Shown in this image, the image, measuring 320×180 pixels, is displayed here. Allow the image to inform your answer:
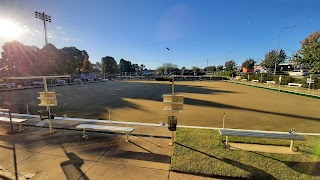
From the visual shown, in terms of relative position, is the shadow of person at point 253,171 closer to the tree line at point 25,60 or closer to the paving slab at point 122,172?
the paving slab at point 122,172

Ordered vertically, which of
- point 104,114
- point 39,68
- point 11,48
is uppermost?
point 11,48

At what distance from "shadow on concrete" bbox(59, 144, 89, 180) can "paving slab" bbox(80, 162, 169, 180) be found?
0.59 feet

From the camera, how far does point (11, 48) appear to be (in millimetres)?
34719

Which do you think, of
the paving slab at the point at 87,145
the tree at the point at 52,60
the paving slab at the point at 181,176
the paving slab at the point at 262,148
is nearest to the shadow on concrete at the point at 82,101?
the paving slab at the point at 87,145

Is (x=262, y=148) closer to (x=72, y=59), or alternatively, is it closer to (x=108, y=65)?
(x=72, y=59)

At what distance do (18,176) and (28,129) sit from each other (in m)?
3.41

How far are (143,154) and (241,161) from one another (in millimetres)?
2384

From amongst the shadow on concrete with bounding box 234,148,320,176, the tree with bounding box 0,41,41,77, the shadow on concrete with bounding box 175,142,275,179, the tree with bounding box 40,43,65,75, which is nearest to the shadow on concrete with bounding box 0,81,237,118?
Result: the shadow on concrete with bounding box 175,142,275,179

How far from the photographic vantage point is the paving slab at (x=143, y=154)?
4.21 meters

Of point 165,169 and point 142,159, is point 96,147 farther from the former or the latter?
point 165,169

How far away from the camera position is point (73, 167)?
13.2 ft

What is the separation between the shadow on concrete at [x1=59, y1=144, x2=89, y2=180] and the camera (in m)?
3.71

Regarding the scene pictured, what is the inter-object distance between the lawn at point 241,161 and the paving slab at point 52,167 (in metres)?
2.10

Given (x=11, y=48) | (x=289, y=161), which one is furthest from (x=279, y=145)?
(x=11, y=48)
